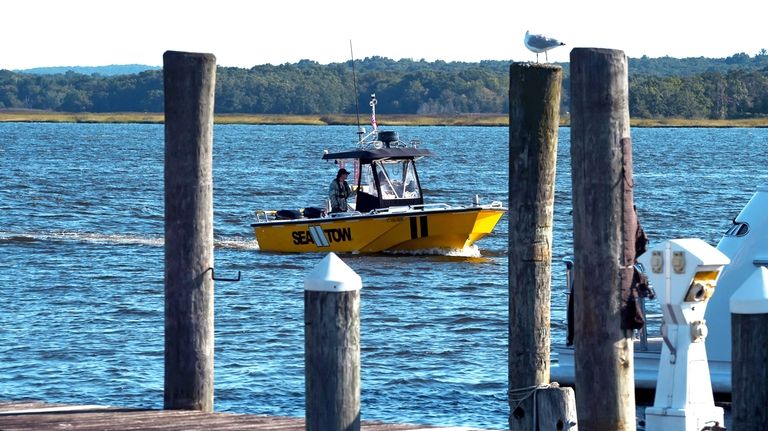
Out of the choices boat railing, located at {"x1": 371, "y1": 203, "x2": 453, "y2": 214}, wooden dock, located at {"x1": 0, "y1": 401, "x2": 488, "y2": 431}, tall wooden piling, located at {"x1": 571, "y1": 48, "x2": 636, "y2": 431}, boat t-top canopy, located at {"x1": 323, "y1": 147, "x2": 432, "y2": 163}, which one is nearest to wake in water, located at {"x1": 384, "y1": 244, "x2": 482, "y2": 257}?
boat railing, located at {"x1": 371, "y1": 203, "x2": 453, "y2": 214}

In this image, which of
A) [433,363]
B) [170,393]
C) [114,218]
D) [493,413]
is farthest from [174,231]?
[114,218]

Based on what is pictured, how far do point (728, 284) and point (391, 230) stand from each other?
16062 millimetres

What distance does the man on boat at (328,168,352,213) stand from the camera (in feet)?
90.6

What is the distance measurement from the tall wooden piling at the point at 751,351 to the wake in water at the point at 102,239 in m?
24.6

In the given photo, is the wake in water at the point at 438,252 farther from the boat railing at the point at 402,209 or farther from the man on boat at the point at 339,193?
the man on boat at the point at 339,193

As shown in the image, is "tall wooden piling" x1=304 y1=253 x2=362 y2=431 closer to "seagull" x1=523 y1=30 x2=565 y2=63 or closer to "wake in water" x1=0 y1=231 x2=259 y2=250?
"seagull" x1=523 y1=30 x2=565 y2=63

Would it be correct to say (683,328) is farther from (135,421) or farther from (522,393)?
(135,421)

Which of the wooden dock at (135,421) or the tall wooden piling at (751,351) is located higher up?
the tall wooden piling at (751,351)

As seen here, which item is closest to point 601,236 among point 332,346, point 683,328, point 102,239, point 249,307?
point 683,328

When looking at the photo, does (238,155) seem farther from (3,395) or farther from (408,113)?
(408,113)

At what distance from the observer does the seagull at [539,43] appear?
10.4 metres

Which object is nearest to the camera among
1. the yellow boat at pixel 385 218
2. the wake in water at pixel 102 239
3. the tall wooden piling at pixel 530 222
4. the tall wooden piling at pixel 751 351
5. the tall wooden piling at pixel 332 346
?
the tall wooden piling at pixel 332 346

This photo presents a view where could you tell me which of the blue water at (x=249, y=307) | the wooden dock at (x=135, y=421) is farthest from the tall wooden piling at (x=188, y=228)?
the blue water at (x=249, y=307)

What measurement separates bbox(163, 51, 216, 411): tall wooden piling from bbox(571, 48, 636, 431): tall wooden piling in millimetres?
2272
